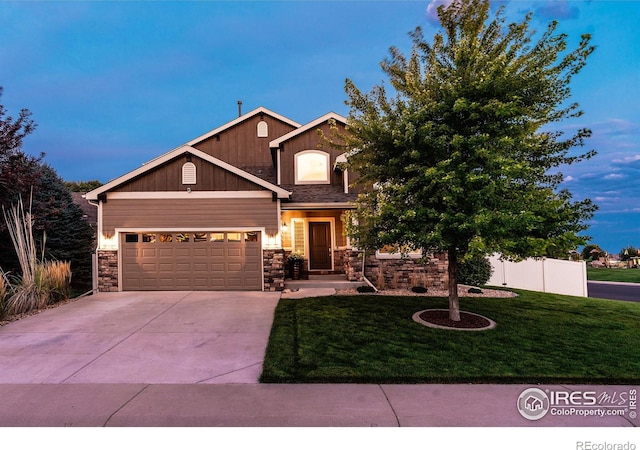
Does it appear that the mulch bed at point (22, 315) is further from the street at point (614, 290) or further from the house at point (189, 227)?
the street at point (614, 290)

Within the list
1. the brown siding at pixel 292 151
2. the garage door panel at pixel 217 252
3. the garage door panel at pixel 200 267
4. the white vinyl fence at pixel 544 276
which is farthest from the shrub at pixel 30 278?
the white vinyl fence at pixel 544 276

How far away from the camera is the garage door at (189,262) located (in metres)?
12.1

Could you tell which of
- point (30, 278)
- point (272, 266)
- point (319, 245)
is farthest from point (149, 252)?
point (319, 245)

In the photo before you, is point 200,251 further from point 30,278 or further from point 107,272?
point 30,278

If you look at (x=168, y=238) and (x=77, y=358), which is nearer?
(x=77, y=358)

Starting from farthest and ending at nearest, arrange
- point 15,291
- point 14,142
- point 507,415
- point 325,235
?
point 325,235, point 14,142, point 15,291, point 507,415

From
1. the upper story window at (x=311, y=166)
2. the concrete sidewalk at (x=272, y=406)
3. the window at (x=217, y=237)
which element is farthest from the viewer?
the upper story window at (x=311, y=166)

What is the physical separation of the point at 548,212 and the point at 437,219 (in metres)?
2.04

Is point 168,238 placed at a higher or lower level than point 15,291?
higher

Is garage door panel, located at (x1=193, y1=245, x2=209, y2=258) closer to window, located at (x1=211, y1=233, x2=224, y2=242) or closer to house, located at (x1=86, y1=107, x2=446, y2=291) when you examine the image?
house, located at (x1=86, y1=107, x2=446, y2=291)

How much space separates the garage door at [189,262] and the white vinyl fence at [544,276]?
30.9 ft

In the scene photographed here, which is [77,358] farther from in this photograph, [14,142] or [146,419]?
[14,142]
